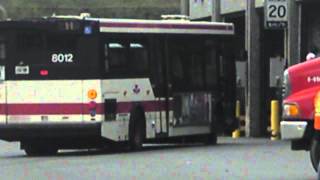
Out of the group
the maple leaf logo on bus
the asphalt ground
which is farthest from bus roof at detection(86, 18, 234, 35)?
the asphalt ground

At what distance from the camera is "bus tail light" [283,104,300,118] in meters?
11.8

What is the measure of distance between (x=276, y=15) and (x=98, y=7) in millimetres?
32563

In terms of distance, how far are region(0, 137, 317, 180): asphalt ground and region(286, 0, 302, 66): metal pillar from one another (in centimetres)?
560

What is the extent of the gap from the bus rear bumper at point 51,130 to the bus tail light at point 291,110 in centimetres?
670

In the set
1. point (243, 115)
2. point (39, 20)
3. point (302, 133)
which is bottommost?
point (243, 115)

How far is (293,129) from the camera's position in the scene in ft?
38.4

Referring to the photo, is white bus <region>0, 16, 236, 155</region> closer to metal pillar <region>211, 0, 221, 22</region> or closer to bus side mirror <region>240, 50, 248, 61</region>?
bus side mirror <region>240, 50, 248, 61</region>

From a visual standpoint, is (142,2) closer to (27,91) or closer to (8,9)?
(8,9)

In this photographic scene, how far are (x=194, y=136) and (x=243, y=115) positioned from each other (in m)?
8.02

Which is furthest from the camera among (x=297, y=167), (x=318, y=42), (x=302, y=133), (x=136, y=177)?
(x=318, y=42)

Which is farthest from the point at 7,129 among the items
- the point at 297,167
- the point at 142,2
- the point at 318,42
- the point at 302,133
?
the point at 142,2

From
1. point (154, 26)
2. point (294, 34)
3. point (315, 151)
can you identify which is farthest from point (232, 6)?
point (315, 151)

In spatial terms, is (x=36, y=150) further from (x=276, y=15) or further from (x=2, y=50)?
(x=276, y=15)

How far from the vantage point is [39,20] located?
60.3 feet
